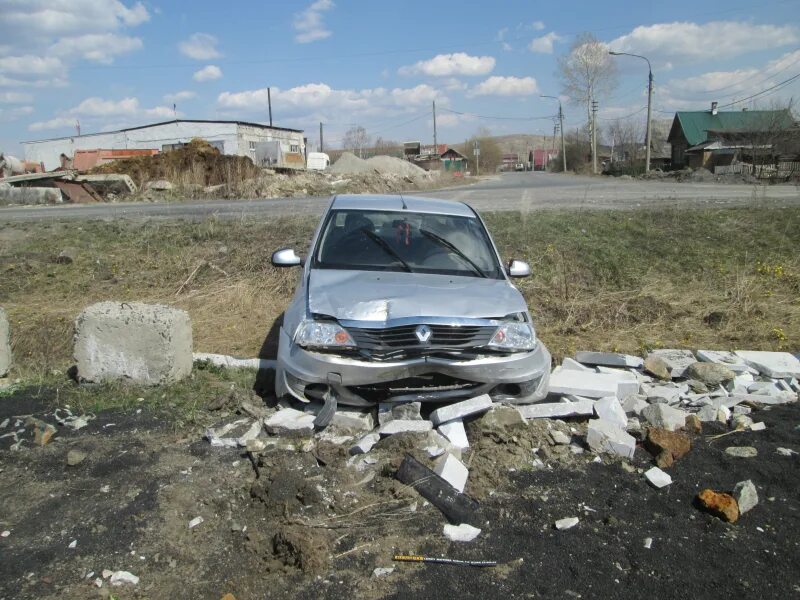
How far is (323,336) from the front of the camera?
4344 mm

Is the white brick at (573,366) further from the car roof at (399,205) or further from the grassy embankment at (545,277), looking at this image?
the car roof at (399,205)

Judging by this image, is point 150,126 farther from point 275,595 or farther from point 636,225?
point 275,595

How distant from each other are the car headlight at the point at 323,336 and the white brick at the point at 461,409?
2.46 ft

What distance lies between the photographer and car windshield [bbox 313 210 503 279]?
5.30 m

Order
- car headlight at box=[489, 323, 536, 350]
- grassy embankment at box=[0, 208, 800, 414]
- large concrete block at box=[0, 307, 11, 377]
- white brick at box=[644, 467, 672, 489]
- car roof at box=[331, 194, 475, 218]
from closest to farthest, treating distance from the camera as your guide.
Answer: white brick at box=[644, 467, 672, 489]
car headlight at box=[489, 323, 536, 350]
large concrete block at box=[0, 307, 11, 377]
car roof at box=[331, 194, 475, 218]
grassy embankment at box=[0, 208, 800, 414]

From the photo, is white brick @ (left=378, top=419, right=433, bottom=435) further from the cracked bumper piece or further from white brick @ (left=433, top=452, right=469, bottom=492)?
white brick @ (left=433, top=452, right=469, bottom=492)

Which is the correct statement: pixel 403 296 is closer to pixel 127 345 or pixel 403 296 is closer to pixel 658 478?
pixel 658 478

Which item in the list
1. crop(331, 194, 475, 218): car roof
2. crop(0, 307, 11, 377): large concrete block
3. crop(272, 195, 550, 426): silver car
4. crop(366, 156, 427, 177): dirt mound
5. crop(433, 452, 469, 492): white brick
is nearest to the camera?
crop(433, 452, 469, 492): white brick

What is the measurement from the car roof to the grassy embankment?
1.95m

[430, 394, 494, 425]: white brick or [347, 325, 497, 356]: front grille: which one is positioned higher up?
[347, 325, 497, 356]: front grille

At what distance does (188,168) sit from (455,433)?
29079 millimetres

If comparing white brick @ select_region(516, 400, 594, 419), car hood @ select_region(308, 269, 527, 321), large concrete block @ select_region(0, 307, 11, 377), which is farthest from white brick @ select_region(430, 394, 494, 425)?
large concrete block @ select_region(0, 307, 11, 377)

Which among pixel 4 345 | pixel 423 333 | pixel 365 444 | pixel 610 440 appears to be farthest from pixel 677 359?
pixel 4 345

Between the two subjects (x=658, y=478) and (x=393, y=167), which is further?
(x=393, y=167)
